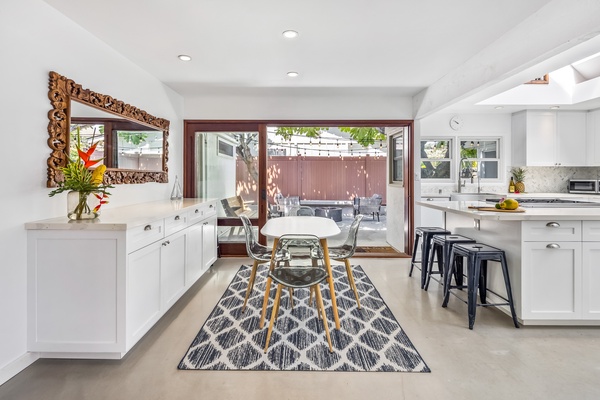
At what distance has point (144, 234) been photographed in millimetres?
2270

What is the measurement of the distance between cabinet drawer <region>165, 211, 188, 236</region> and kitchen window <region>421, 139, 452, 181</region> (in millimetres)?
4410

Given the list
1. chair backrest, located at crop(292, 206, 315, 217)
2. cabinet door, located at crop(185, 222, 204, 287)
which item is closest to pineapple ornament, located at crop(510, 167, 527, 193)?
chair backrest, located at crop(292, 206, 315, 217)

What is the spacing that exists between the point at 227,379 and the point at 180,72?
3305 mm

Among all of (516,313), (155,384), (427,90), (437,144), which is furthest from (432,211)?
(155,384)

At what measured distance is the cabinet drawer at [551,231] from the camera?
245cm

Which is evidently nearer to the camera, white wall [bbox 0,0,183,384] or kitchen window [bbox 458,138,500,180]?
white wall [bbox 0,0,183,384]

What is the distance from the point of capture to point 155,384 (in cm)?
187

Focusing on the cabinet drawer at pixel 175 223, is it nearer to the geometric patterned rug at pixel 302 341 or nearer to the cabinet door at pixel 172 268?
the cabinet door at pixel 172 268

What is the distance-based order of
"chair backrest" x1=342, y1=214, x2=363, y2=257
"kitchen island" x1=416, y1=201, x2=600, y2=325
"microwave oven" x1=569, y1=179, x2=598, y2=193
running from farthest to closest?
"microwave oven" x1=569, y1=179, x2=598, y2=193 < "chair backrest" x1=342, y1=214, x2=363, y2=257 < "kitchen island" x1=416, y1=201, x2=600, y2=325

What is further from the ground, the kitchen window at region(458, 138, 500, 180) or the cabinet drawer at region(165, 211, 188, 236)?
the kitchen window at region(458, 138, 500, 180)

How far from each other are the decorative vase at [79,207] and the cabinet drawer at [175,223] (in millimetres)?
558

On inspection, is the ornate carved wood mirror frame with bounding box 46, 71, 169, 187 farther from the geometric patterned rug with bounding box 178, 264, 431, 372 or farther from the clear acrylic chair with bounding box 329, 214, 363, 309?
the clear acrylic chair with bounding box 329, 214, 363, 309

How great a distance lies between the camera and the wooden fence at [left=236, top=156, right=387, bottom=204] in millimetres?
10641

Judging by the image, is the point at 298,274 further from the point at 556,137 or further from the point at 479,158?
the point at 556,137
